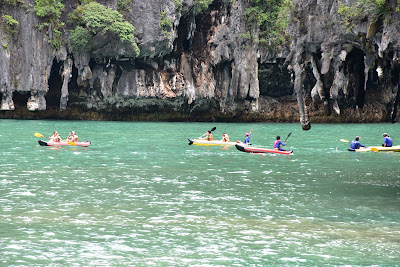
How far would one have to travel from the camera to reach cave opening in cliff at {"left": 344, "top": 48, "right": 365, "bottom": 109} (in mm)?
20812

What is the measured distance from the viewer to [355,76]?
70.4ft

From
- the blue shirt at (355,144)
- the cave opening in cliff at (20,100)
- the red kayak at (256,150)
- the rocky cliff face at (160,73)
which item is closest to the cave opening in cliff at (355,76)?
the red kayak at (256,150)

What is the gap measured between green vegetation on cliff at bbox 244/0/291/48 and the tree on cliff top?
13965 millimetres

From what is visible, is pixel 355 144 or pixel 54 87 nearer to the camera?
pixel 355 144

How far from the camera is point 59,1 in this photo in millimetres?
59250

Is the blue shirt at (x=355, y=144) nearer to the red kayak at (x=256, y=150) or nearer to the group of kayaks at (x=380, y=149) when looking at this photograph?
the group of kayaks at (x=380, y=149)

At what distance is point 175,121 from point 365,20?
52.7 meters

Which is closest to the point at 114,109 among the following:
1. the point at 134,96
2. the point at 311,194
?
the point at 134,96

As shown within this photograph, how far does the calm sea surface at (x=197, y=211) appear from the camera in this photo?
428 inches

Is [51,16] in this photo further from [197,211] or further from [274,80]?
[197,211]

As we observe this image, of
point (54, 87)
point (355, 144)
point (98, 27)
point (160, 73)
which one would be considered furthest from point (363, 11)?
point (54, 87)

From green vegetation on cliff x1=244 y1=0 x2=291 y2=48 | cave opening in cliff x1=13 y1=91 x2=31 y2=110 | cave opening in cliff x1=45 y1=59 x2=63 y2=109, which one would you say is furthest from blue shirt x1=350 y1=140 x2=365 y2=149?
cave opening in cliff x1=13 y1=91 x2=31 y2=110

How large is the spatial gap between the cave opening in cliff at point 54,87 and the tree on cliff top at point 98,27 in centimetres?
587

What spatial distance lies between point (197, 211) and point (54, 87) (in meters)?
55.5
